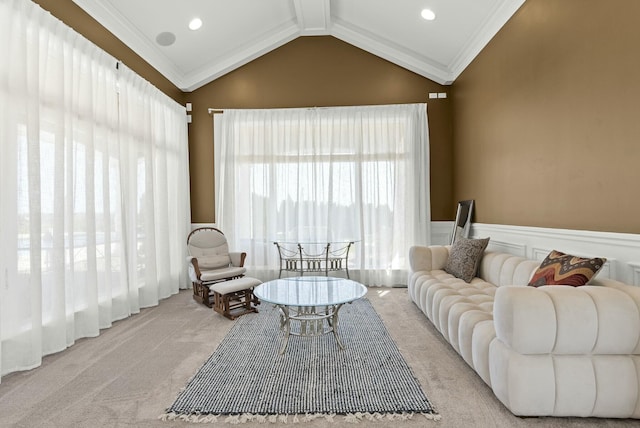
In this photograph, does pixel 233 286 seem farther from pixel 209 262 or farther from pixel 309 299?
pixel 309 299

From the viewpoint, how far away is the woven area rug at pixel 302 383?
2047 mm

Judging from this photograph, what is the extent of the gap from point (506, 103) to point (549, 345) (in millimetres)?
2852

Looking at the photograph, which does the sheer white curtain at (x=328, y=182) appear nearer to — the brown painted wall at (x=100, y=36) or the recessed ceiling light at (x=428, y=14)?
the brown painted wall at (x=100, y=36)

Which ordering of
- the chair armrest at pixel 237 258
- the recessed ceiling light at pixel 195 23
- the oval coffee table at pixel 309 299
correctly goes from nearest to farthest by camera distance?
the oval coffee table at pixel 309 299
the recessed ceiling light at pixel 195 23
the chair armrest at pixel 237 258

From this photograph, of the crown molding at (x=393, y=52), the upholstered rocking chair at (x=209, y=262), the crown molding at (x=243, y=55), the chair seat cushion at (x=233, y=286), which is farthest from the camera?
the crown molding at (x=243, y=55)

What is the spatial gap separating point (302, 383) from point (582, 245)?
→ 232 centimetres

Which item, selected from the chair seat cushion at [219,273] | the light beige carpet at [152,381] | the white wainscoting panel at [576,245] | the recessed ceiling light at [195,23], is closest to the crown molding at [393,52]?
the recessed ceiling light at [195,23]

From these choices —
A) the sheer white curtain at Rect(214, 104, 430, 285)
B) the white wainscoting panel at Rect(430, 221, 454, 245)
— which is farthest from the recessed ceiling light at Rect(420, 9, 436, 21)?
the white wainscoting panel at Rect(430, 221, 454, 245)

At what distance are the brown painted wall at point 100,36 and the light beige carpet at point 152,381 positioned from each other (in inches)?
118

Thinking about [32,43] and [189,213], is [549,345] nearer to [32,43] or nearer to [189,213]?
[32,43]

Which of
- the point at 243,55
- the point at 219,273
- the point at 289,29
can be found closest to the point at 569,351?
the point at 219,273

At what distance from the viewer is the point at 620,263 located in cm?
230

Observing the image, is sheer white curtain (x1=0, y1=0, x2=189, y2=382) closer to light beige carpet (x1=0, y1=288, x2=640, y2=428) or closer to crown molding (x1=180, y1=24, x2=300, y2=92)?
light beige carpet (x1=0, y1=288, x2=640, y2=428)

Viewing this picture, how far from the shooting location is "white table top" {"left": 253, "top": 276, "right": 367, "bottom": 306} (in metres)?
2.91
